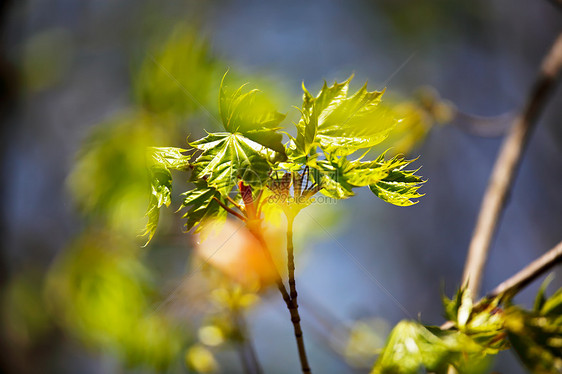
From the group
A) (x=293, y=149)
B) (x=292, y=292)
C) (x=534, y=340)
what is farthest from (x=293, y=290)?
(x=534, y=340)

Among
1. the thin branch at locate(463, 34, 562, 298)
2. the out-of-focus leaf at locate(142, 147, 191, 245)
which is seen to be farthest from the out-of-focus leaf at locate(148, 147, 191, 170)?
the thin branch at locate(463, 34, 562, 298)

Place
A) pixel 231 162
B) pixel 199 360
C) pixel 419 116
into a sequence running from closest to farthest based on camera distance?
pixel 231 162, pixel 199 360, pixel 419 116

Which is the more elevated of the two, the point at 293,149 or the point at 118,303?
the point at 293,149

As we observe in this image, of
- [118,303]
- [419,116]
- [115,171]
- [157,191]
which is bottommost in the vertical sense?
[118,303]

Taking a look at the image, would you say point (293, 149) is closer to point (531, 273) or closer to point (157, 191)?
point (157, 191)

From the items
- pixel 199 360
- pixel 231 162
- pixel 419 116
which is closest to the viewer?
pixel 231 162

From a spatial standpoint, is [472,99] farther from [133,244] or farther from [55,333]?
[55,333]
